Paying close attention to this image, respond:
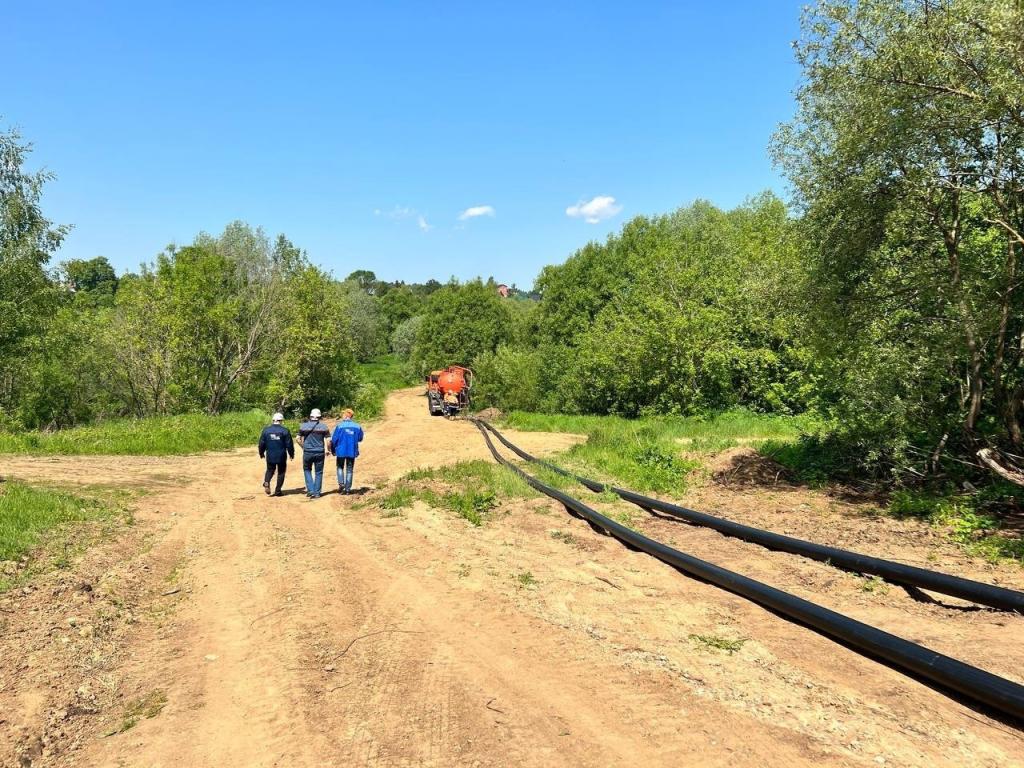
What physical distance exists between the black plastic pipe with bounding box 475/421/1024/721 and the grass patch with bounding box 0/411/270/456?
18425mm

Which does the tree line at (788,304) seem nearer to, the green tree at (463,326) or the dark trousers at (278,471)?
the green tree at (463,326)

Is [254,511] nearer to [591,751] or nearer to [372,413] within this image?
[591,751]

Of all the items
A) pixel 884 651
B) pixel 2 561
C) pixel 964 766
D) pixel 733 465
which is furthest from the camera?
pixel 733 465

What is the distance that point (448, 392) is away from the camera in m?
38.0

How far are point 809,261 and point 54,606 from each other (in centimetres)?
1223

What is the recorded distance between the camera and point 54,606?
5672 mm

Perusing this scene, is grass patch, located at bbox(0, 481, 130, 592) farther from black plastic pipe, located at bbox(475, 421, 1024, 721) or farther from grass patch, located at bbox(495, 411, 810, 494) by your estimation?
grass patch, located at bbox(495, 411, 810, 494)

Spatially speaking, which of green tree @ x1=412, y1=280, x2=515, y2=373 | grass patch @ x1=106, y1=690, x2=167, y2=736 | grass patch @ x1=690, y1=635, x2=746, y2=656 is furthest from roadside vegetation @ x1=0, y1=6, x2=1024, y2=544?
grass patch @ x1=106, y1=690, x2=167, y2=736

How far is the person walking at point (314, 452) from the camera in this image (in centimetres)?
1197

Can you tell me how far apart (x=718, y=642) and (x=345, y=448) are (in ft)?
30.0

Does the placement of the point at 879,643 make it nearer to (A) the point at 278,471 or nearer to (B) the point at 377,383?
(A) the point at 278,471

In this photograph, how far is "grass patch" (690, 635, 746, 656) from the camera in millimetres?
4504

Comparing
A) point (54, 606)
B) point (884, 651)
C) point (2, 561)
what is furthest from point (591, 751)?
point (2, 561)

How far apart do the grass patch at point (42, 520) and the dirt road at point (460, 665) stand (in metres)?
0.38
